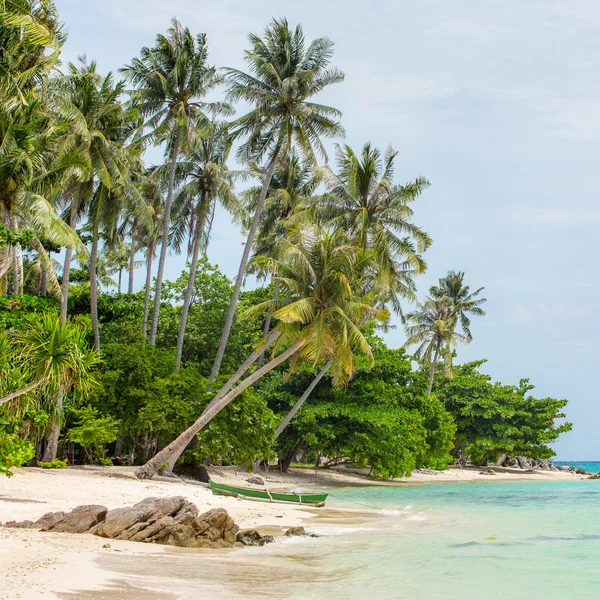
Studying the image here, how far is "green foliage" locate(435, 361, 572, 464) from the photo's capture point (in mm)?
50594

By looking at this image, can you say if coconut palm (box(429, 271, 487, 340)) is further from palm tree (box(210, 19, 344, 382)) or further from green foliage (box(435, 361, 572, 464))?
palm tree (box(210, 19, 344, 382))

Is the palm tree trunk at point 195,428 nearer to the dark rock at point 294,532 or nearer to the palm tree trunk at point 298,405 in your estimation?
the dark rock at point 294,532

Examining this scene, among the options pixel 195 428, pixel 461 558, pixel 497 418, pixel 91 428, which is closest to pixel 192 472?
pixel 195 428

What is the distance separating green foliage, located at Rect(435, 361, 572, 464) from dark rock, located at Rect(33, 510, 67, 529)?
42.7 metres

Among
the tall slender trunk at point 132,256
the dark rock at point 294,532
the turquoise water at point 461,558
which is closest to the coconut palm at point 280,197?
the tall slender trunk at point 132,256

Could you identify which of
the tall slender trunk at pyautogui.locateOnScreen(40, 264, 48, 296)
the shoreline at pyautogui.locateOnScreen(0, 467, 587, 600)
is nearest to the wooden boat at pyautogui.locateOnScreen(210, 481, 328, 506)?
the shoreline at pyautogui.locateOnScreen(0, 467, 587, 600)

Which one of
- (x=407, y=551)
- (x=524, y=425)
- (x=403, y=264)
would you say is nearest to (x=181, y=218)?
(x=403, y=264)

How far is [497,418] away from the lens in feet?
168

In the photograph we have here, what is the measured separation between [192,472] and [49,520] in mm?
14109

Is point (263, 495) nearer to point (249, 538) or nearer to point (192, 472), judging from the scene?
point (192, 472)

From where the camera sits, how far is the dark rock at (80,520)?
1085 cm

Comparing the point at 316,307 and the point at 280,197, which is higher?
the point at 280,197

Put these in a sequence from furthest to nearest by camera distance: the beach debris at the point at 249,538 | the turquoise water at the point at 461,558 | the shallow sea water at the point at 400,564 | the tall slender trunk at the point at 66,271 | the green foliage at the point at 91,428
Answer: the tall slender trunk at the point at 66,271 → the green foliage at the point at 91,428 → the beach debris at the point at 249,538 → the turquoise water at the point at 461,558 → the shallow sea water at the point at 400,564

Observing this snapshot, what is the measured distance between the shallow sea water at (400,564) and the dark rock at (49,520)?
6.35 feet
